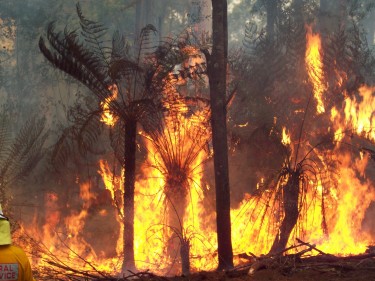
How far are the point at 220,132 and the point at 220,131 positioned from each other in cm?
2

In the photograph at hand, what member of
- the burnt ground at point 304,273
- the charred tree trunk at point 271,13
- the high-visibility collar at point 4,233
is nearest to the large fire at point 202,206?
the burnt ground at point 304,273

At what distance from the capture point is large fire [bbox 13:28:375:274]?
34.9ft

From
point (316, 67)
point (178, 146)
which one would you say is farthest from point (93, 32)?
point (316, 67)

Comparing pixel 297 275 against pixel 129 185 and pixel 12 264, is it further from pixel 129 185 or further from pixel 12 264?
pixel 129 185

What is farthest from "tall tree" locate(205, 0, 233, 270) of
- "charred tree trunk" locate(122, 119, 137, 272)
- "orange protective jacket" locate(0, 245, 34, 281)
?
"orange protective jacket" locate(0, 245, 34, 281)

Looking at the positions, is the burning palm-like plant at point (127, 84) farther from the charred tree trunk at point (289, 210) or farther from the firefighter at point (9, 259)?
the firefighter at point (9, 259)

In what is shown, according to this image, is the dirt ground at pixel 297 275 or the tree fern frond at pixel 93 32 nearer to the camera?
the dirt ground at pixel 297 275

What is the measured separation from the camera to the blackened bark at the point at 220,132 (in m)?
9.02

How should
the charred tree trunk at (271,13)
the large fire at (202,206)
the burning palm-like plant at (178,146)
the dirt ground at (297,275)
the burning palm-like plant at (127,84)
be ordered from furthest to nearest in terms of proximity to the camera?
1. the charred tree trunk at (271,13)
2. the large fire at (202,206)
3. the burning palm-like plant at (178,146)
4. the burning palm-like plant at (127,84)
5. the dirt ground at (297,275)

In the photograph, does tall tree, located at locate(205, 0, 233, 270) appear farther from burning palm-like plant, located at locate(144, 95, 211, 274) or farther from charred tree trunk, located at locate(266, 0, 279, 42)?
charred tree trunk, located at locate(266, 0, 279, 42)

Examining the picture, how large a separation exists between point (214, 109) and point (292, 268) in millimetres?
3632

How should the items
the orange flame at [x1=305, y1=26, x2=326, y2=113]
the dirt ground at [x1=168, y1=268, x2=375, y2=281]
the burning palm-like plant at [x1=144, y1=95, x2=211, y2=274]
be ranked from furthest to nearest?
1. the orange flame at [x1=305, y1=26, x2=326, y2=113]
2. the burning palm-like plant at [x1=144, y1=95, x2=211, y2=274]
3. the dirt ground at [x1=168, y1=268, x2=375, y2=281]

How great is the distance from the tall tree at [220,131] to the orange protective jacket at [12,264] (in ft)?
18.0

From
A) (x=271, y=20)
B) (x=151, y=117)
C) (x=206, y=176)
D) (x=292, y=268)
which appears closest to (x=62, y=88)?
(x=271, y=20)
